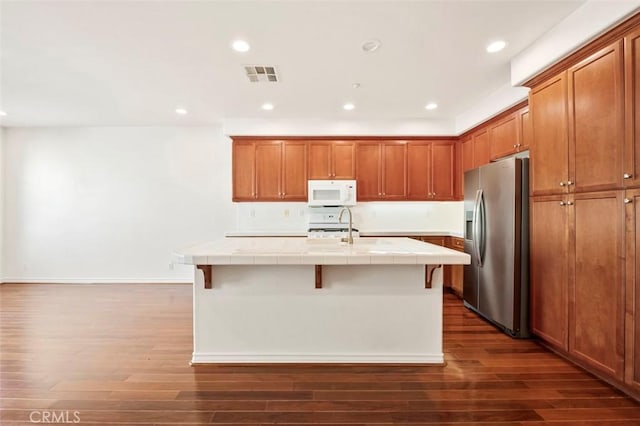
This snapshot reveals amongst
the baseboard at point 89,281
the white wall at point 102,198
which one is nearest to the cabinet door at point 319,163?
the white wall at point 102,198

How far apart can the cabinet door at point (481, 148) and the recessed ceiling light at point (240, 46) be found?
3.13m

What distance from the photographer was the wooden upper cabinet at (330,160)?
185 inches

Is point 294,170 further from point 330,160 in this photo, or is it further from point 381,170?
point 381,170

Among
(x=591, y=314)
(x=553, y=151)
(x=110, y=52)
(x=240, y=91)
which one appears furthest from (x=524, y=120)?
(x=110, y=52)

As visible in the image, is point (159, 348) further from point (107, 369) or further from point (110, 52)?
point (110, 52)

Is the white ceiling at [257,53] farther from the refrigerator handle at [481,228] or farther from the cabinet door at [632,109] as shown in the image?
the refrigerator handle at [481,228]

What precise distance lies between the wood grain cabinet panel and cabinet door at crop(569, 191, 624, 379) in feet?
A: 8.19

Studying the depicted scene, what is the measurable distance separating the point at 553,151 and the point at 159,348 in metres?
3.76

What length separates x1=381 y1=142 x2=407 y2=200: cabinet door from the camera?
4727 millimetres

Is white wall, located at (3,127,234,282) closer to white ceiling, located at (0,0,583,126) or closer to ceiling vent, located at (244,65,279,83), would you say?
white ceiling, located at (0,0,583,126)

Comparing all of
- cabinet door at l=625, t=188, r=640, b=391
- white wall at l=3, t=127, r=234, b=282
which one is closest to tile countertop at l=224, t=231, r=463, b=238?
white wall at l=3, t=127, r=234, b=282

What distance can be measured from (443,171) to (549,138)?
224 cm

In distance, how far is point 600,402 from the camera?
189 cm

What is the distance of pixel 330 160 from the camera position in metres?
4.70
